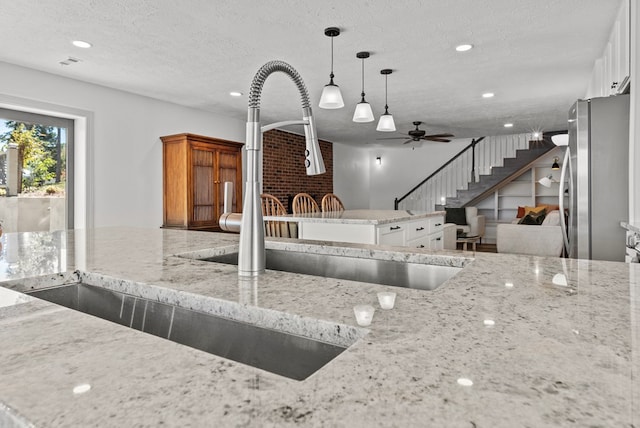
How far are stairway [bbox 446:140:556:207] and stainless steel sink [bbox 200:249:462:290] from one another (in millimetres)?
7984

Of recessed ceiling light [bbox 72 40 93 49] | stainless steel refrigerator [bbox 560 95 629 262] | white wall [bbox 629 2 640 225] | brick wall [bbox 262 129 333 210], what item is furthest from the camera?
brick wall [bbox 262 129 333 210]

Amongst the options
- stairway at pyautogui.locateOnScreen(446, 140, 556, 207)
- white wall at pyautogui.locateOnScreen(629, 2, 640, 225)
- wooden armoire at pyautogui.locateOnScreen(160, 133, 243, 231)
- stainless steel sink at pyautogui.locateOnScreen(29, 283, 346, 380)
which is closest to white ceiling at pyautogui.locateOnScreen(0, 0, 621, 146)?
white wall at pyautogui.locateOnScreen(629, 2, 640, 225)

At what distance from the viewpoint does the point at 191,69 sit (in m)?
3.94

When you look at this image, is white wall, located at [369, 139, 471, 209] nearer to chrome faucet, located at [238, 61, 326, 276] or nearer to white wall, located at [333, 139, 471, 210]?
white wall, located at [333, 139, 471, 210]

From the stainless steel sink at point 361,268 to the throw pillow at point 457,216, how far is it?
737 cm

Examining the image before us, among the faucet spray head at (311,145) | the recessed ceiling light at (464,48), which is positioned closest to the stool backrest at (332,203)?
the recessed ceiling light at (464,48)

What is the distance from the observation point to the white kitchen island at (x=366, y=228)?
279 centimetres

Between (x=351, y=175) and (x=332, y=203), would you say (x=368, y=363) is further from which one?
(x=351, y=175)

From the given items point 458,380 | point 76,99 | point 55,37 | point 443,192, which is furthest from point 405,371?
point 443,192

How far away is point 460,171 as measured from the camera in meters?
9.38

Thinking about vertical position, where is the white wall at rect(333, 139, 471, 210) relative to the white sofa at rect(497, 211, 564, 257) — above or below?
above

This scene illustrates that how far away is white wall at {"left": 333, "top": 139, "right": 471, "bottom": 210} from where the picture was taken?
962cm

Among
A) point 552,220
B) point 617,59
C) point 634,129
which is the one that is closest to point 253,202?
point 634,129

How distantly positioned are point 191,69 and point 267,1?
164cm
